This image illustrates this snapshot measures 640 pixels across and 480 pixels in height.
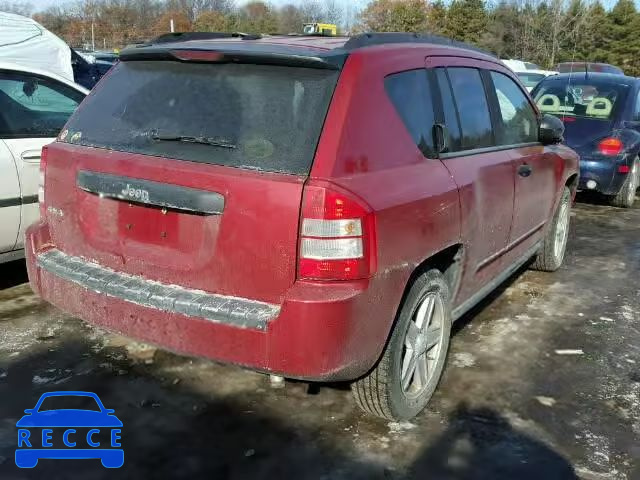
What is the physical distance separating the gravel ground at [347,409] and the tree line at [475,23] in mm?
38779

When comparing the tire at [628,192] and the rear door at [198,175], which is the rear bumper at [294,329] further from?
the tire at [628,192]

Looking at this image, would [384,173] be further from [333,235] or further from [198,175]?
[198,175]

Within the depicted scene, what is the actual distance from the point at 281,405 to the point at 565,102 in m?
6.88

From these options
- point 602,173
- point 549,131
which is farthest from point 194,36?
point 602,173

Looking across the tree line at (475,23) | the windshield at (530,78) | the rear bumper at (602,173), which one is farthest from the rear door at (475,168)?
the tree line at (475,23)

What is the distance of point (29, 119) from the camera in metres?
4.73

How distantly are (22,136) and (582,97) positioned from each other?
6.87m

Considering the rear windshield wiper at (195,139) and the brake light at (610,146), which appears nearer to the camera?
the rear windshield wiper at (195,139)

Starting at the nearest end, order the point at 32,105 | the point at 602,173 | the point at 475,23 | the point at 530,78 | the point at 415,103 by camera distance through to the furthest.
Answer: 1. the point at 415,103
2. the point at 32,105
3. the point at 602,173
4. the point at 530,78
5. the point at 475,23

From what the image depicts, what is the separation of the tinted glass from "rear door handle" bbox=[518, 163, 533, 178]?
79cm

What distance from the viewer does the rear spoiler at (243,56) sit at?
271cm

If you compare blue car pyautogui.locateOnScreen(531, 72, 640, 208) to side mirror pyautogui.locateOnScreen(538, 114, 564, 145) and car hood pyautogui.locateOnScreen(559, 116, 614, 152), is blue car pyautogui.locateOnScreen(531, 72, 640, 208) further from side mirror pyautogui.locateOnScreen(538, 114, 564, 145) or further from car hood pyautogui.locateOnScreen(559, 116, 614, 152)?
side mirror pyautogui.locateOnScreen(538, 114, 564, 145)

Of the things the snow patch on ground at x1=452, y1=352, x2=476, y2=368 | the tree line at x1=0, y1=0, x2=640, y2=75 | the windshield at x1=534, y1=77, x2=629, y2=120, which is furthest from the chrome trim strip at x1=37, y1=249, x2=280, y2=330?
the tree line at x1=0, y1=0, x2=640, y2=75

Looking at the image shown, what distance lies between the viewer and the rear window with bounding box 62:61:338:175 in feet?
8.54
